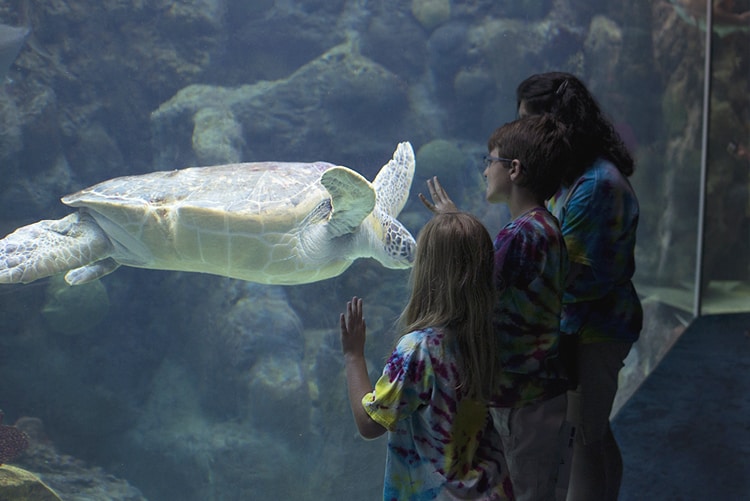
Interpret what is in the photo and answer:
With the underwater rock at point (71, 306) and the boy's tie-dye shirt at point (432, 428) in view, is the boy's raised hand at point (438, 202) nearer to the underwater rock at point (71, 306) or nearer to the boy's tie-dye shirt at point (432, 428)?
the boy's tie-dye shirt at point (432, 428)

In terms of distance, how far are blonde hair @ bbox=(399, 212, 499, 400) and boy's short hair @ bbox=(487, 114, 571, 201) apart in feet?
0.87

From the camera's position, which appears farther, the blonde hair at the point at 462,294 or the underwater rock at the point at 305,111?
the underwater rock at the point at 305,111

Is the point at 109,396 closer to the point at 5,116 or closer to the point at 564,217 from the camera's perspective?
the point at 5,116

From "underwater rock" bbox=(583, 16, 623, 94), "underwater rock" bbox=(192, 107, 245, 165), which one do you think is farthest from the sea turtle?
"underwater rock" bbox=(192, 107, 245, 165)

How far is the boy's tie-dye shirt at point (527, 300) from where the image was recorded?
1.31 metres

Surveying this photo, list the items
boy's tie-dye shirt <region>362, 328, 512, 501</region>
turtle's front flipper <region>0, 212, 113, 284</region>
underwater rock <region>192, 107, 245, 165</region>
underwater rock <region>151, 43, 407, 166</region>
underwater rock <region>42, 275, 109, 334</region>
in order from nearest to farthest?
1. boy's tie-dye shirt <region>362, 328, 512, 501</region>
2. turtle's front flipper <region>0, 212, 113, 284</region>
3. underwater rock <region>42, 275, 109, 334</region>
4. underwater rock <region>192, 107, 245, 165</region>
5. underwater rock <region>151, 43, 407, 166</region>

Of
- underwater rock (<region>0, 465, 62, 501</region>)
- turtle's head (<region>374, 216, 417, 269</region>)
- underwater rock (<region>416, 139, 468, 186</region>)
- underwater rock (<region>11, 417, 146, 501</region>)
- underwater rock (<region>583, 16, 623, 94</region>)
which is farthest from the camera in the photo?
underwater rock (<region>416, 139, 468, 186</region>)

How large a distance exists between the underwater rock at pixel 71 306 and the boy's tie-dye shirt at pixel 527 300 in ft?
25.6

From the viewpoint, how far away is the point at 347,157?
920 centimetres

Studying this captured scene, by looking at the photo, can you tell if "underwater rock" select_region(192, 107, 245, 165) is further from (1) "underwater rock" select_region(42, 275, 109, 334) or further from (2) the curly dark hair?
(2) the curly dark hair

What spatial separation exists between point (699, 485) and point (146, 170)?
29.9 feet

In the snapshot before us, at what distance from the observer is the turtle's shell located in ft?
11.6

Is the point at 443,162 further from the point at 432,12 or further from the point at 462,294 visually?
the point at 462,294

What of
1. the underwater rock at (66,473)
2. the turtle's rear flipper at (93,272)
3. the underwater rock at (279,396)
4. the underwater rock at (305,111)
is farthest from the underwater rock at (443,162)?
the underwater rock at (66,473)
